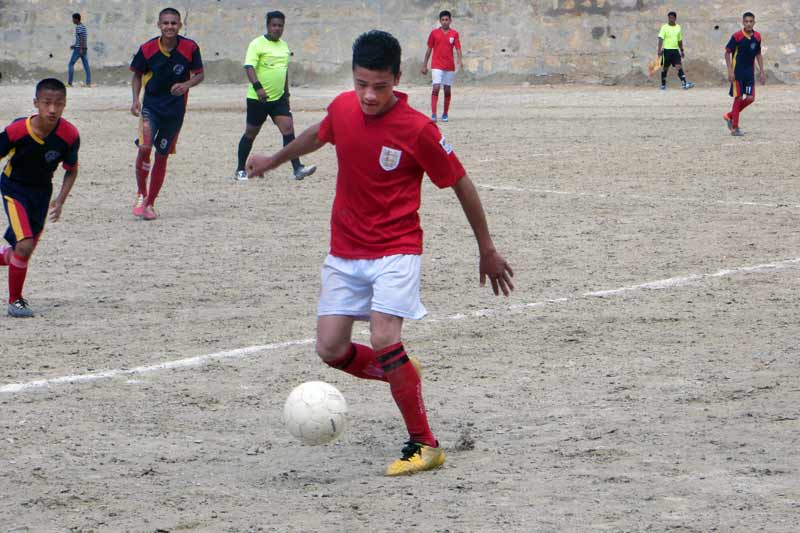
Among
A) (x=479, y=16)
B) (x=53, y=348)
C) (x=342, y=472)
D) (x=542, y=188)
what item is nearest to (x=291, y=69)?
(x=479, y=16)

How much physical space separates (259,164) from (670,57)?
29515 mm

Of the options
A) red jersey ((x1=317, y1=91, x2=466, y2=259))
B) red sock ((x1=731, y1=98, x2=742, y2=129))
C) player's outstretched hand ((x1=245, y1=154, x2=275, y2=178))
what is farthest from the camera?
red sock ((x1=731, y1=98, x2=742, y2=129))

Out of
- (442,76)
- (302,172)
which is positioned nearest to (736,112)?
(442,76)

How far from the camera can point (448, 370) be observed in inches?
273

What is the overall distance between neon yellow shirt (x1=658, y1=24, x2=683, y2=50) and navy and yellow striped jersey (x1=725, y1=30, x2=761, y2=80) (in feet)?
44.5

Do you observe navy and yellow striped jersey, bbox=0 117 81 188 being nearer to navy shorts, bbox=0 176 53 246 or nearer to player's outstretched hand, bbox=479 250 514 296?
navy shorts, bbox=0 176 53 246

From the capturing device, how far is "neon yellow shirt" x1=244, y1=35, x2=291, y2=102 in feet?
51.1

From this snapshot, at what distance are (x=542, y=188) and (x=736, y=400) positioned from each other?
8.32m

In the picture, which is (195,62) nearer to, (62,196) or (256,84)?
(256,84)

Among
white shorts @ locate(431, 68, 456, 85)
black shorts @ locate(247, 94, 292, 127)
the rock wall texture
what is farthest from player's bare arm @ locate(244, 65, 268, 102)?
the rock wall texture

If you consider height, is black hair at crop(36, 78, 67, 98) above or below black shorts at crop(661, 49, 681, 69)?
above

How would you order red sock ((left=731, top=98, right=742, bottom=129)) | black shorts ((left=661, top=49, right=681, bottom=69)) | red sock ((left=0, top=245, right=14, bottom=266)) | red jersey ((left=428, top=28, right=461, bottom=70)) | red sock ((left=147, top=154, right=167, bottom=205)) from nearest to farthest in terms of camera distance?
1. red sock ((left=0, top=245, right=14, bottom=266))
2. red sock ((left=147, top=154, right=167, bottom=205))
3. red sock ((left=731, top=98, right=742, bottom=129))
4. red jersey ((left=428, top=28, right=461, bottom=70))
5. black shorts ((left=661, top=49, right=681, bottom=69))

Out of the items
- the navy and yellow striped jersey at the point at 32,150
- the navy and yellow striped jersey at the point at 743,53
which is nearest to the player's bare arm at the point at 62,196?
the navy and yellow striped jersey at the point at 32,150

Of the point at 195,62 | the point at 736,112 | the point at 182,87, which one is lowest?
the point at 736,112
